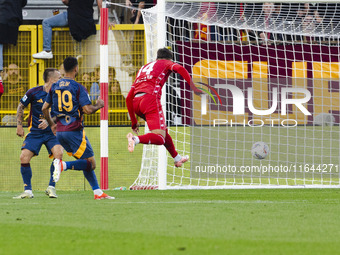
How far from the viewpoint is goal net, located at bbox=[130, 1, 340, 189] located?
12.3 meters

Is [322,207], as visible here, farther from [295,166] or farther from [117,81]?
[117,81]

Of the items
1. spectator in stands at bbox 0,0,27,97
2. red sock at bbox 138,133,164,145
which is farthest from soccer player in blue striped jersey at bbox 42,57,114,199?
spectator in stands at bbox 0,0,27,97

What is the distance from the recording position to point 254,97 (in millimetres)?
13023

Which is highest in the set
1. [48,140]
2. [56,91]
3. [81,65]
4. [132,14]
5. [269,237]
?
[132,14]

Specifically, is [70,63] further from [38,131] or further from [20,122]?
[20,122]

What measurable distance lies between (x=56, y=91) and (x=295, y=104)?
5.71m

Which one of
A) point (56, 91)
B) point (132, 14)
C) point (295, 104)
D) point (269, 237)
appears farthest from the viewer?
point (132, 14)

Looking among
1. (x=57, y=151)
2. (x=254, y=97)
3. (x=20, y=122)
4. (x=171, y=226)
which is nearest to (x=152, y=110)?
(x=57, y=151)

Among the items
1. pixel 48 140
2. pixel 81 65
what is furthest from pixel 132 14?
pixel 48 140

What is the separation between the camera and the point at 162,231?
5254mm

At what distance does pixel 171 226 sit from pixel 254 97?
7730 mm

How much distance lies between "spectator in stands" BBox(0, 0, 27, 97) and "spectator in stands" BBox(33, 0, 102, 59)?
50 cm

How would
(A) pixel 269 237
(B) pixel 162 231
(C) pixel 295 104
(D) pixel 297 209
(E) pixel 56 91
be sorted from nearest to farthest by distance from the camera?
1. (A) pixel 269 237
2. (B) pixel 162 231
3. (D) pixel 297 209
4. (E) pixel 56 91
5. (C) pixel 295 104

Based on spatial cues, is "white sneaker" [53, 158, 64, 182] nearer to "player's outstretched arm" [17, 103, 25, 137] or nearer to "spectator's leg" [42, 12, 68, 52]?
"player's outstretched arm" [17, 103, 25, 137]
